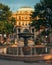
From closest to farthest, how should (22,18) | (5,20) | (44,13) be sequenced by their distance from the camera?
(44,13) < (5,20) < (22,18)

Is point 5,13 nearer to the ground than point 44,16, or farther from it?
farther from it

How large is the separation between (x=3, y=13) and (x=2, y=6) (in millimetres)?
1500

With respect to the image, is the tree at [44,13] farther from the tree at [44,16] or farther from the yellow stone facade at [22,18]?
the yellow stone facade at [22,18]

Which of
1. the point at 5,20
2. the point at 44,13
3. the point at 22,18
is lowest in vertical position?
the point at 5,20

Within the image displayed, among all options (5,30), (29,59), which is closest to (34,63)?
(29,59)

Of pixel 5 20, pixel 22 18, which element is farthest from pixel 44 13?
pixel 22 18

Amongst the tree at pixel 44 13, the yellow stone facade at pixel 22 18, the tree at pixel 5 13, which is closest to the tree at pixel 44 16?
the tree at pixel 44 13

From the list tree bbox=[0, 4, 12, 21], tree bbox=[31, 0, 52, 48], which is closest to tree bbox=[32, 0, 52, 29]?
tree bbox=[31, 0, 52, 48]

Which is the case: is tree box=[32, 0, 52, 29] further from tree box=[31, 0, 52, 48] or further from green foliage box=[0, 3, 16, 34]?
green foliage box=[0, 3, 16, 34]

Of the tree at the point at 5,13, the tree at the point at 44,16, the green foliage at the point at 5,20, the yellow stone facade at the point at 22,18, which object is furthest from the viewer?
the yellow stone facade at the point at 22,18

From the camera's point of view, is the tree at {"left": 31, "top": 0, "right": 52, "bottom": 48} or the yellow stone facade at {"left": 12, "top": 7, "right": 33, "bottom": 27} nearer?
the tree at {"left": 31, "top": 0, "right": 52, "bottom": 48}

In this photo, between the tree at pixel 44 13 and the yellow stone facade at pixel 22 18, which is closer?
the tree at pixel 44 13

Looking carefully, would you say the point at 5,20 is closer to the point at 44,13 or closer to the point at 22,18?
the point at 44,13

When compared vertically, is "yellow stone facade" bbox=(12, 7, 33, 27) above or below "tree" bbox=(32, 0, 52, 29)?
above
